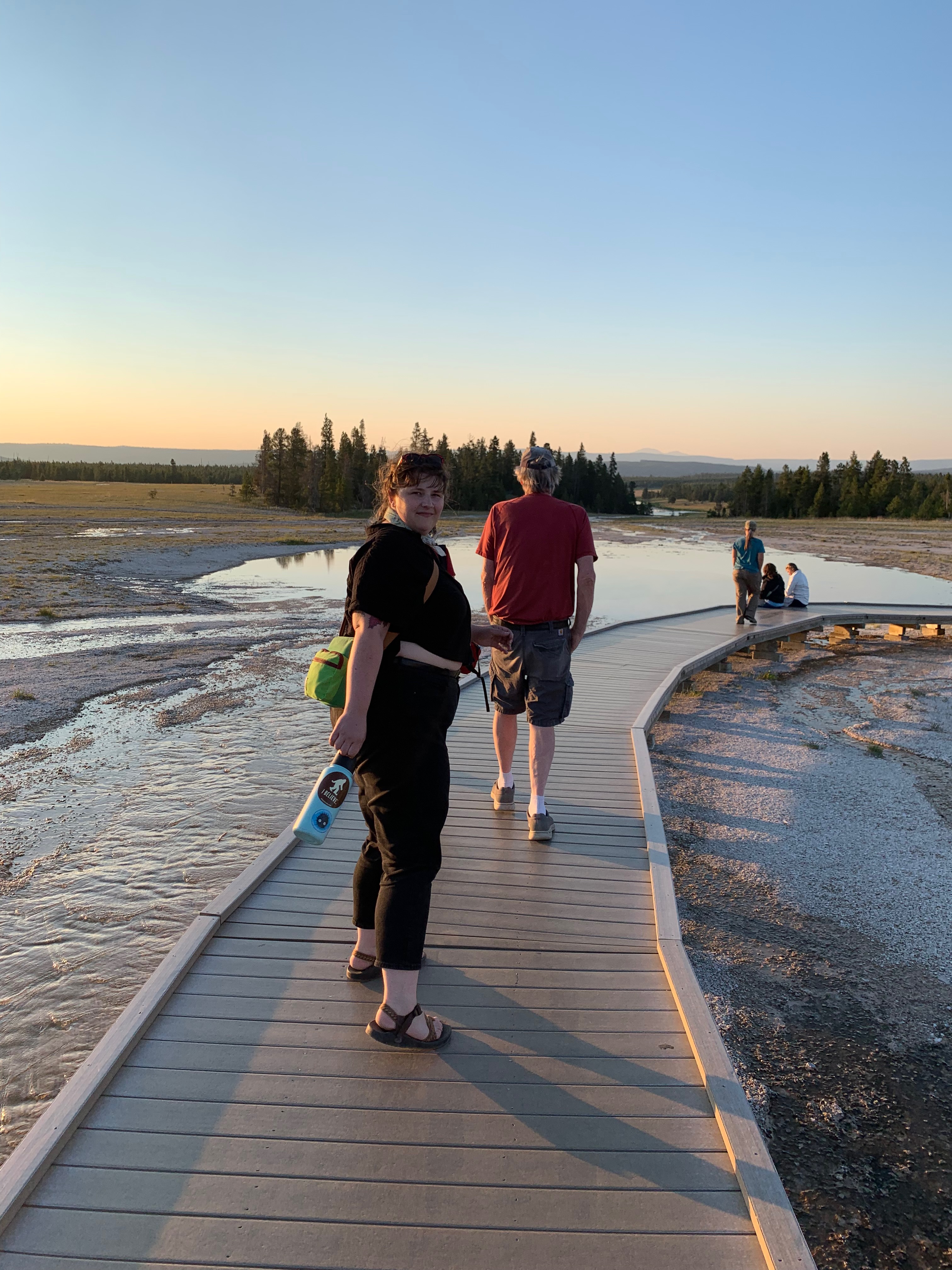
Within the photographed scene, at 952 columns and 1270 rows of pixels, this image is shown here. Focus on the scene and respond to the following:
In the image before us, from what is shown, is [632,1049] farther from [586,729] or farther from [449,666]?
[586,729]

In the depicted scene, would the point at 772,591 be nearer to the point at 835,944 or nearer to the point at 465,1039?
the point at 835,944

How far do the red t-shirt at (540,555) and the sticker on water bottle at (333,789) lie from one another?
192cm

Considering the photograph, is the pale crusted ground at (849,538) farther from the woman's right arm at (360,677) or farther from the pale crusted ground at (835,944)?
the woman's right arm at (360,677)

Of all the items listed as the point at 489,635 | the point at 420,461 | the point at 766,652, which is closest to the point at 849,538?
the point at 766,652

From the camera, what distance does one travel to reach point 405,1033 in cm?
276

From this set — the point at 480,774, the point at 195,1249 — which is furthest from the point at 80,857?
the point at 195,1249

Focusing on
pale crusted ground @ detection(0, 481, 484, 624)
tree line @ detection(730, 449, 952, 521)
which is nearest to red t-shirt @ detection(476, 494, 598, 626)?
pale crusted ground @ detection(0, 481, 484, 624)

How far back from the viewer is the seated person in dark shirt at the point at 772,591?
15844mm

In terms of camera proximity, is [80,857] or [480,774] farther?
[480,774]

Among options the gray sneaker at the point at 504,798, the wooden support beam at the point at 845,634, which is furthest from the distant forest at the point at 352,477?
the gray sneaker at the point at 504,798

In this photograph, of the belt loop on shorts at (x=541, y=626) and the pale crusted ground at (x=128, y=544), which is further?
the pale crusted ground at (x=128, y=544)

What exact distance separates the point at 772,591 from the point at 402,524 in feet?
47.8

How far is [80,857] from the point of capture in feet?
18.2

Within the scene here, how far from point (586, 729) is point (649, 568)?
22.6m
